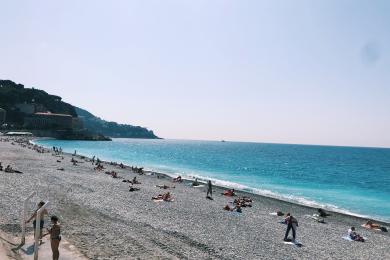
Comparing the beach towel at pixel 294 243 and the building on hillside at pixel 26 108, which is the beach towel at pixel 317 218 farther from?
the building on hillside at pixel 26 108

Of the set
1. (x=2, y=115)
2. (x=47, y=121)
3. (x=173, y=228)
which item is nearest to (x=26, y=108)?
(x=47, y=121)

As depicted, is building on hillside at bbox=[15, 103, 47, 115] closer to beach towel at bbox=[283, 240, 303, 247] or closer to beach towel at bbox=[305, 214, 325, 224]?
beach towel at bbox=[305, 214, 325, 224]

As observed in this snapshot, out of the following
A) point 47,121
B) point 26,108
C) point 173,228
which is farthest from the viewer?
point 47,121

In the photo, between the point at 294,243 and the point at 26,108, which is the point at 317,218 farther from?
the point at 26,108

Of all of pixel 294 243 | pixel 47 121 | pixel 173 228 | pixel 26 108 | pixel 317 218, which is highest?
pixel 26 108

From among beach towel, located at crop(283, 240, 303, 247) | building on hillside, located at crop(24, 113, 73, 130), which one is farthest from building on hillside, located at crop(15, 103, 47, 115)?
beach towel, located at crop(283, 240, 303, 247)

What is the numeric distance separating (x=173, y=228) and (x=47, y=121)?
181 metres

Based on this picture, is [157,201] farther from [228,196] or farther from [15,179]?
[15,179]

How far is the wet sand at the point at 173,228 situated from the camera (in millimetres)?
17422

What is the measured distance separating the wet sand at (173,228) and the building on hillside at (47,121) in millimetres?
159321

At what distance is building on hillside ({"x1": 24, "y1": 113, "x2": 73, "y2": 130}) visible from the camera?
182500 millimetres

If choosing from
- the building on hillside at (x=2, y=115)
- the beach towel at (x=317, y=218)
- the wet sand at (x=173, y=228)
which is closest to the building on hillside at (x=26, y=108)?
the building on hillside at (x=2, y=115)

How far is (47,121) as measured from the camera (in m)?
189

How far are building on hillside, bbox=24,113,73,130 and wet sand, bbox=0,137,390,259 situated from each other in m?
159
